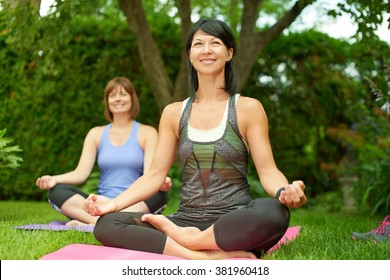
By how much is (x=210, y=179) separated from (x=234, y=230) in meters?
0.43

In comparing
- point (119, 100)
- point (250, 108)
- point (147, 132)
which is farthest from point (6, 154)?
point (250, 108)

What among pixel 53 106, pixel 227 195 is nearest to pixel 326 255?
pixel 227 195

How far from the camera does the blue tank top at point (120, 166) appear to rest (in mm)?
4465

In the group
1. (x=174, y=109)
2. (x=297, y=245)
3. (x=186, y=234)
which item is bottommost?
(x=297, y=245)

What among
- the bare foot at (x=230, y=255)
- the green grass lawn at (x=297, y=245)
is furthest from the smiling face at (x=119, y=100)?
the bare foot at (x=230, y=255)

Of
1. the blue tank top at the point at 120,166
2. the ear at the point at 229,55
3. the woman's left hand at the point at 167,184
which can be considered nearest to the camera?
the ear at the point at 229,55

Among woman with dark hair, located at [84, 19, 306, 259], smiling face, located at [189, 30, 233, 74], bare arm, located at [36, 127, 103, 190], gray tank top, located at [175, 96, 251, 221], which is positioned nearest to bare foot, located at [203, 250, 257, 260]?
woman with dark hair, located at [84, 19, 306, 259]

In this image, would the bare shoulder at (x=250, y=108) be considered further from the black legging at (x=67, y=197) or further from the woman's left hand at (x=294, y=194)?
the black legging at (x=67, y=197)

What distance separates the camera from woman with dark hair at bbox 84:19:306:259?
2742 millimetres

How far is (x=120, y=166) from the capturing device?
4496 millimetres

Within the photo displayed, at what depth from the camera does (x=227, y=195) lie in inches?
120

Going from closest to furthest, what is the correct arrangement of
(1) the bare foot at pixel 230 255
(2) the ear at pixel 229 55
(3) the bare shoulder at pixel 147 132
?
(1) the bare foot at pixel 230 255, (2) the ear at pixel 229 55, (3) the bare shoulder at pixel 147 132

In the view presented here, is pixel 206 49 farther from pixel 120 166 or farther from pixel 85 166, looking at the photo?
pixel 85 166

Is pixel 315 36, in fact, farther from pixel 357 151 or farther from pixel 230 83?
pixel 230 83
